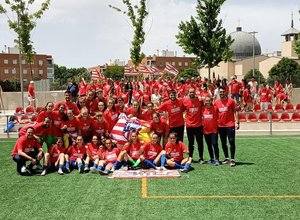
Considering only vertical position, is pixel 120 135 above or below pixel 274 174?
above

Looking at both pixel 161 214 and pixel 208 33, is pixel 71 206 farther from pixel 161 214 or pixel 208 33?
pixel 208 33

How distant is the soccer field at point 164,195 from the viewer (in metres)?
6.50

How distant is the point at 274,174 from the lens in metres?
9.28

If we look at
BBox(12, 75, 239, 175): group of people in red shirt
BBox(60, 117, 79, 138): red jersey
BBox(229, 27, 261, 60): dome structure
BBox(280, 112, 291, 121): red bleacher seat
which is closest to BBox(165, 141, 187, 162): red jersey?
BBox(12, 75, 239, 175): group of people in red shirt

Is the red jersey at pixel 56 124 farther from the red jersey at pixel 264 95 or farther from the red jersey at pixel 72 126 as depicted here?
the red jersey at pixel 264 95

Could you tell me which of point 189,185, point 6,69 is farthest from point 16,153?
point 6,69

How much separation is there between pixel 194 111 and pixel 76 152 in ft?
10.5

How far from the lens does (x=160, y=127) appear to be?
34.0 ft

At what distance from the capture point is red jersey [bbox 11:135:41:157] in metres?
9.68

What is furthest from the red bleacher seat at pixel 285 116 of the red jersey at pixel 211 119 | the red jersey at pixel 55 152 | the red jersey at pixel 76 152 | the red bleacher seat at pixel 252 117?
the red jersey at pixel 55 152

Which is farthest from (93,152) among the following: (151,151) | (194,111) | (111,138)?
(194,111)

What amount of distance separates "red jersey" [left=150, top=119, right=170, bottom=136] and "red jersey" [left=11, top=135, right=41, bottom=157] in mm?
2928

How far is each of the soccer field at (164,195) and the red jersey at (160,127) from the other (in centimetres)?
119

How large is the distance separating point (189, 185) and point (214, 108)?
8.82ft
